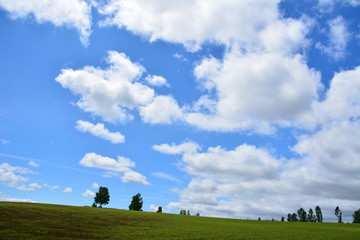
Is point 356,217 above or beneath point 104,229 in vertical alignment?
beneath

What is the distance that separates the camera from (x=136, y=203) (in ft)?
472

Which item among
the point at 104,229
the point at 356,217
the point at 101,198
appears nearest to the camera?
the point at 104,229

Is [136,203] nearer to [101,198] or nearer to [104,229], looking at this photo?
[101,198]

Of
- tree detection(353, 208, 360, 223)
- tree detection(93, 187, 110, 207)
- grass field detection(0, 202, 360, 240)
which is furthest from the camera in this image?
tree detection(353, 208, 360, 223)

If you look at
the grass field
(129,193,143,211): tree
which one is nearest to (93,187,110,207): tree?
(129,193,143,211): tree

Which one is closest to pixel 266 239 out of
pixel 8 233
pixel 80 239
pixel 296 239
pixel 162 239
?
pixel 296 239

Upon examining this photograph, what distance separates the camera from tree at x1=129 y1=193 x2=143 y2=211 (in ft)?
467

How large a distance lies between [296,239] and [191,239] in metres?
19.2

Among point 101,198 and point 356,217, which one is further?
point 356,217

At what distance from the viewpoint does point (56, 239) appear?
25875 millimetres

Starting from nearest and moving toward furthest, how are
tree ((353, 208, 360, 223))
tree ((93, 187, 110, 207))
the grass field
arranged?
the grass field → tree ((93, 187, 110, 207)) → tree ((353, 208, 360, 223))

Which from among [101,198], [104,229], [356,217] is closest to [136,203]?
[101,198]

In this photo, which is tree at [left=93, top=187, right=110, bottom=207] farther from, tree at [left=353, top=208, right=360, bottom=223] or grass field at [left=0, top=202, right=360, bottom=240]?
tree at [left=353, top=208, right=360, bottom=223]

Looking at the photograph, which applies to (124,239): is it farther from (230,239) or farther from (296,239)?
(296,239)
